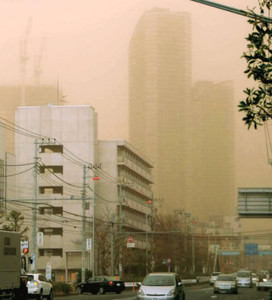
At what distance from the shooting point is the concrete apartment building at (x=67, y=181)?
113188 millimetres

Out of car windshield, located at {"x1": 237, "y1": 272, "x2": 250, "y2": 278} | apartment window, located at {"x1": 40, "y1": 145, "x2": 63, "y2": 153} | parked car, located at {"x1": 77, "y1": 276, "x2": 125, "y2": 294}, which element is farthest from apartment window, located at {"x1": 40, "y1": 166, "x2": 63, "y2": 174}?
parked car, located at {"x1": 77, "y1": 276, "x2": 125, "y2": 294}

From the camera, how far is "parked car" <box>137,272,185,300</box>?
29.7 metres

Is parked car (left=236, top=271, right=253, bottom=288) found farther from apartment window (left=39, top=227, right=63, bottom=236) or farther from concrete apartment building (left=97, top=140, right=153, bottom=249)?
apartment window (left=39, top=227, right=63, bottom=236)

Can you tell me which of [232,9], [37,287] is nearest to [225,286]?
[37,287]

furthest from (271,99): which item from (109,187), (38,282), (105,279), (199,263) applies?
(199,263)

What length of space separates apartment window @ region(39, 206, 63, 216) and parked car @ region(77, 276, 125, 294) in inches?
1991

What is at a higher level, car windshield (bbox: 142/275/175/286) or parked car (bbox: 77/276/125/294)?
car windshield (bbox: 142/275/175/286)

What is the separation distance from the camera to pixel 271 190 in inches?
2591

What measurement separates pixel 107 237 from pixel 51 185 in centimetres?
1567

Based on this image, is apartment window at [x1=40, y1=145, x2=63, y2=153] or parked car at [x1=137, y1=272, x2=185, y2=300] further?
apartment window at [x1=40, y1=145, x2=63, y2=153]

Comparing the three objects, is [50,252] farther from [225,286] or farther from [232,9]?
[232,9]

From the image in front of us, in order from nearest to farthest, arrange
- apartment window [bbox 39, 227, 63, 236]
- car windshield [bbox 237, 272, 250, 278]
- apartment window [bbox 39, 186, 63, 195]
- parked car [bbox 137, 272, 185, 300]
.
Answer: parked car [bbox 137, 272, 185, 300]
car windshield [bbox 237, 272, 250, 278]
apartment window [bbox 39, 227, 63, 236]
apartment window [bbox 39, 186, 63, 195]

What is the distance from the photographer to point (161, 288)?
30109 millimetres

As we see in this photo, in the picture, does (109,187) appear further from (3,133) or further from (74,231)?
(3,133)
